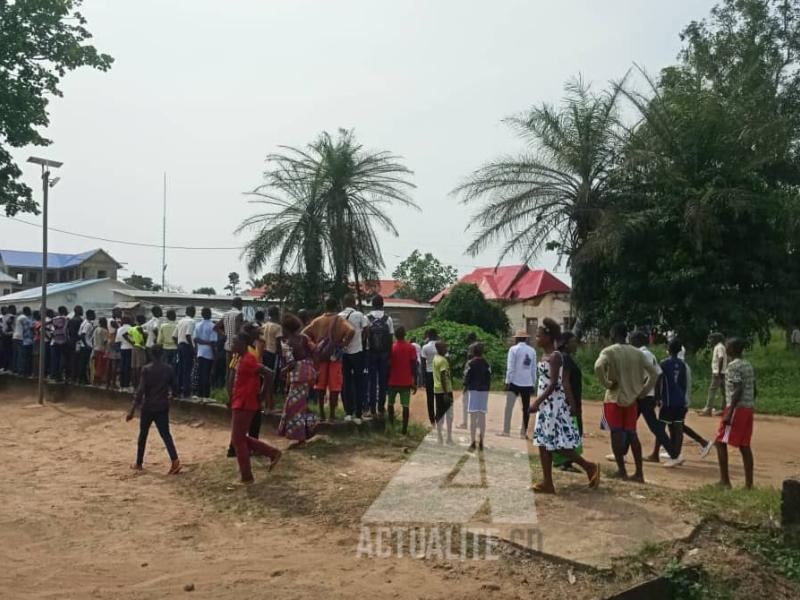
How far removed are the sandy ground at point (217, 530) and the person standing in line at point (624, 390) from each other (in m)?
0.97

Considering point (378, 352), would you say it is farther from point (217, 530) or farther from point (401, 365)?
point (217, 530)

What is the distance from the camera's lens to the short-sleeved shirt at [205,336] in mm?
12359

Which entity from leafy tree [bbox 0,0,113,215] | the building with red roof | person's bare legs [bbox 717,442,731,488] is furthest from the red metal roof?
person's bare legs [bbox 717,442,731,488]

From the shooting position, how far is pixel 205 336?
40.5 ft

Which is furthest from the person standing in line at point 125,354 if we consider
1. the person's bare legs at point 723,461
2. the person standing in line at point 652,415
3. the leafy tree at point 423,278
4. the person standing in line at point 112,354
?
the leafy tree at point 423,278

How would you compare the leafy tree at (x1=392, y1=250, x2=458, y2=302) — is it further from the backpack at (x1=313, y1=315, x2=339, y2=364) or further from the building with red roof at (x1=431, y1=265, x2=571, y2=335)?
the backpack at (x1=313, y1=315, x2=339, y2=364)

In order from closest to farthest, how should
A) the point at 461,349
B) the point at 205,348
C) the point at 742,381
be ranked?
the point at 742,381 < the point at 205,348 < the point at 461,349

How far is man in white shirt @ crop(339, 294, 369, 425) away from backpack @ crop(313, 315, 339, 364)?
279 millimetres

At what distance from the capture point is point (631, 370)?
8141 mm

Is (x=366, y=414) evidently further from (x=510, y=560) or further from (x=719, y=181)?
(x=719, y=181)

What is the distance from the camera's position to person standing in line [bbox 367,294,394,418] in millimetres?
10109

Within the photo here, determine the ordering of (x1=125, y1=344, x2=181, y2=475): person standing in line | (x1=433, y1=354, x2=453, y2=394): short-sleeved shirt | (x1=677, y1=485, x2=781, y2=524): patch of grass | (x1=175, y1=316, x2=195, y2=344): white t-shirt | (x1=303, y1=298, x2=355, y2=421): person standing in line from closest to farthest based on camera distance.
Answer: (x1=677, y1=485, x2=781, y2=524): patch of grass < (x1=125, y1=344, x2=181, y2=475): person standing in line < (x1=303, y1=298, x2=355, y2=421): person standing in line < (x1=433, y1=354, x2=453, y2=394): short-sleeved shirt < (x1=175, y1=316, x2=195, y2=344): white t-shirt

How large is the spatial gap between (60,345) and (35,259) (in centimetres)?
4067

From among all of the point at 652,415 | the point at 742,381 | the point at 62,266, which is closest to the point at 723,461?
the point at 742,381
